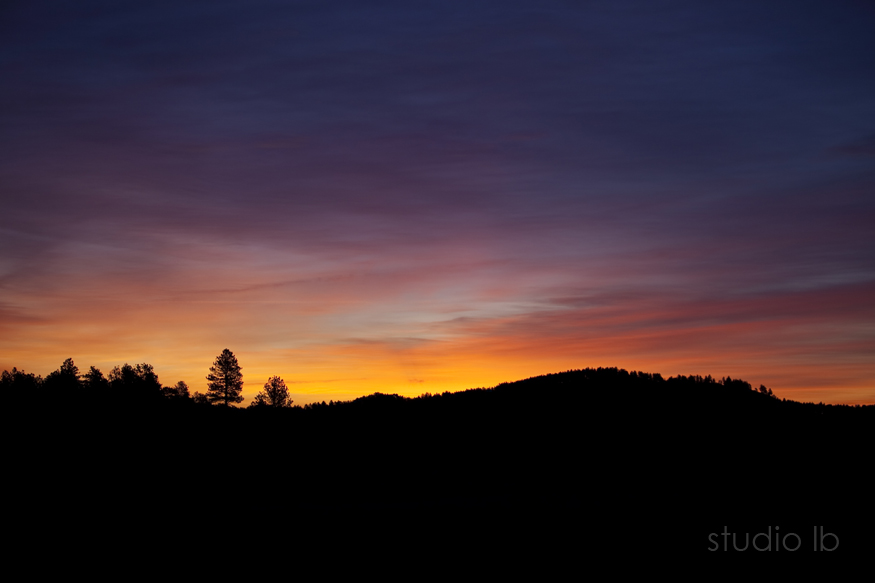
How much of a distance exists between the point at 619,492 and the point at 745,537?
18.1 ft

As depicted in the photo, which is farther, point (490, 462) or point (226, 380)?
point (226, 380)

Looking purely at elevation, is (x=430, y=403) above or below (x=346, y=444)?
above

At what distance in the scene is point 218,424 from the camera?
3212 centimetres

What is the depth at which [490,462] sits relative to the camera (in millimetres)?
26891

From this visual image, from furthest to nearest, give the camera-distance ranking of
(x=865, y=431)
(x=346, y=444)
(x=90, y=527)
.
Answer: (x=346, y=444) < (x=865, y=431) < (x=90, y=527)

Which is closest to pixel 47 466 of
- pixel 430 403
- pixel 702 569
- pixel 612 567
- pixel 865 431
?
pixel 430 403

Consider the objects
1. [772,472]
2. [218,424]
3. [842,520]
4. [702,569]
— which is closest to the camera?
[702,569]

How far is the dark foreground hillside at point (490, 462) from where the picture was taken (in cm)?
1914

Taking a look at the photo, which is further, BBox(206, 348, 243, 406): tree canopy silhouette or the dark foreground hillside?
BBox(206, 348, 243, 406): tree canopy silhouette

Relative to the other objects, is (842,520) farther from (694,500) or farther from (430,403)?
(430,403)

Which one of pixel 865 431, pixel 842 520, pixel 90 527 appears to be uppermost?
pixel 865 431

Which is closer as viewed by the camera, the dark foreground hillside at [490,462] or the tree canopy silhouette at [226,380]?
the dark foreground hillside at [490,462]

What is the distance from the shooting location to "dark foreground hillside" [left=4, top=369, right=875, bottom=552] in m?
19.1

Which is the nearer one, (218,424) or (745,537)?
(745,537)
